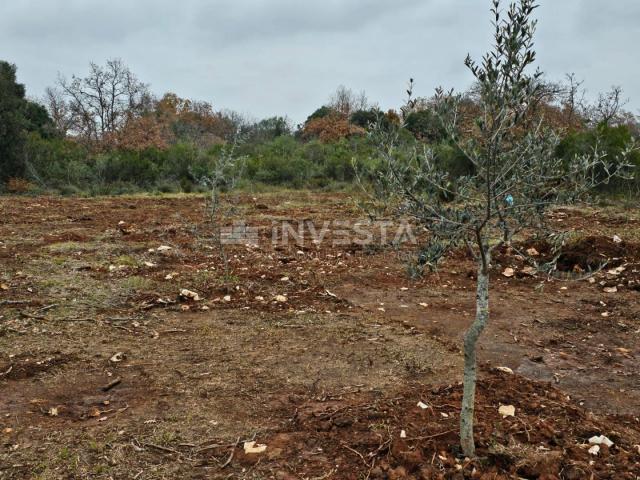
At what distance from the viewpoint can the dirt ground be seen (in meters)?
2.49

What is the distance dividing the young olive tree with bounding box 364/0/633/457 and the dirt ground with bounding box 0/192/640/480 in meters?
0.33

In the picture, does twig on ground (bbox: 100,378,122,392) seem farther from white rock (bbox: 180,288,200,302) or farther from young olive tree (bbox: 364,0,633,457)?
young olive tree (bbox: 364,0,633,457)

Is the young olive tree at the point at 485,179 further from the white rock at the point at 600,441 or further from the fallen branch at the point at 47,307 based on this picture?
the fallen branch at the point at 47,307

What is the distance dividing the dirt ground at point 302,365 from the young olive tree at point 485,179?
0.33m

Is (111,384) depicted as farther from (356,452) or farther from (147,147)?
(147,147)

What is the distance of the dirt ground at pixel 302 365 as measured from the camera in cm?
249

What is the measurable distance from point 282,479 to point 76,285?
3.88 metres

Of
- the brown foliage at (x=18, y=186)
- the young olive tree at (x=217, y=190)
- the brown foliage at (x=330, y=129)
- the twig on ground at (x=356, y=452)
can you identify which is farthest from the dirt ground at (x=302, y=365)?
the brown foliage at (x=330, y=129)

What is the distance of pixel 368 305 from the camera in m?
5.12

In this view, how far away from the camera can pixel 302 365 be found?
3.65 metres

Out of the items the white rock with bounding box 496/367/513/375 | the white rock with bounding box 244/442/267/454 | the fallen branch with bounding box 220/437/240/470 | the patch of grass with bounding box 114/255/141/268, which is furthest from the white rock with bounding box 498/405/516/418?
the patch of grass with bounding box 114/255/141/268

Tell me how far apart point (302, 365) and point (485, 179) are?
206 cm

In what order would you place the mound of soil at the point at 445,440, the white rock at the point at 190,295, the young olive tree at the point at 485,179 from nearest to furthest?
the young olive tree at the point at 485,179 < the mound of soil at the point at 445,440 < the white rock at the point at 190,295

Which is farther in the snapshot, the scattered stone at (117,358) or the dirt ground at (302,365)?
the scattered stone at (117,358)
